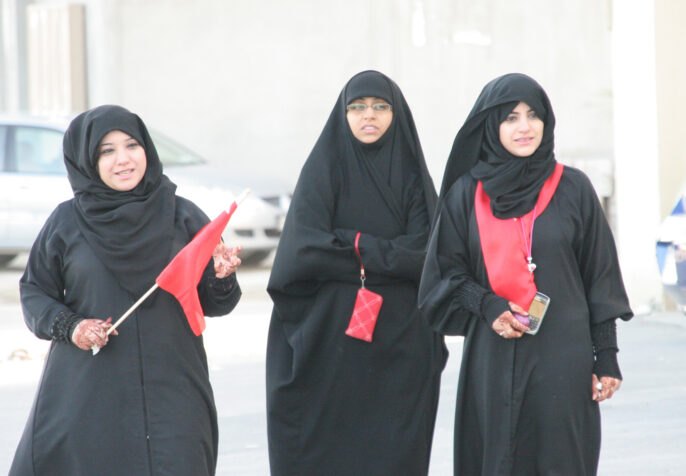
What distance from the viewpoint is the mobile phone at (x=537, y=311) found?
3625mm

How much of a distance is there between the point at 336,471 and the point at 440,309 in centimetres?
111

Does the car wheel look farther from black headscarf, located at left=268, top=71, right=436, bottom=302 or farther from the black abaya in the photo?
the black abaya

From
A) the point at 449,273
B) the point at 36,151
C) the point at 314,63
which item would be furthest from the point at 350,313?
the point at 314,63

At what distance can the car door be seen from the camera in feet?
36.6

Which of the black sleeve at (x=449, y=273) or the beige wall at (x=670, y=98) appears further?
the beige wall at (x=670, y=98)

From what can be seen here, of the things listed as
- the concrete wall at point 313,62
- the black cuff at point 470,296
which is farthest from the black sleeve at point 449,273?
the concrete wall at point 313,62

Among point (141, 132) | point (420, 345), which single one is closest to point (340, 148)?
point (420, 345)

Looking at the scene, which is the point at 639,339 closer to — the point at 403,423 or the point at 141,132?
the point at 403,423

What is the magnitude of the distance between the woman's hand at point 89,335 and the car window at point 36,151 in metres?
7.85

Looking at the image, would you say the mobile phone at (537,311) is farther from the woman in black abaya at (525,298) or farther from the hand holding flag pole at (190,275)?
the hand holding flag pole at (190,275)

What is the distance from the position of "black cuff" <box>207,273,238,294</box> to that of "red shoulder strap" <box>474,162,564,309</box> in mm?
764

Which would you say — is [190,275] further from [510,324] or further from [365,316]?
[365,316]

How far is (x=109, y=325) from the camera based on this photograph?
368 cm

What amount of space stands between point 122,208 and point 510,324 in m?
1.18
